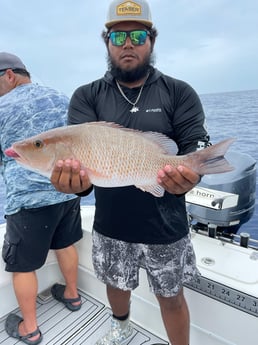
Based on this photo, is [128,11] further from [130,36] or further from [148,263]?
[148,263]

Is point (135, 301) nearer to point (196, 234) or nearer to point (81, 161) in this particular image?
point (196, 234)

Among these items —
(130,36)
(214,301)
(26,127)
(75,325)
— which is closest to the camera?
(130,36)

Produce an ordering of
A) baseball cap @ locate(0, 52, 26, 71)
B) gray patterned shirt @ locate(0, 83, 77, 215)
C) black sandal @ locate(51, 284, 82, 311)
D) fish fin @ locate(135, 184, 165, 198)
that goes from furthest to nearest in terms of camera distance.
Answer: black sandal @ locate(51, 284, 82, 311) → baseball cap @ locate(0, 52, 26, 71) → gray patterned shirt @ locate(0, 83, 77, 215) → fish fin @ locate(135, 184, 165, 198)

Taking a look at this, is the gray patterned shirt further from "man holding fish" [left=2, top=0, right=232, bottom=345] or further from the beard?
the beard

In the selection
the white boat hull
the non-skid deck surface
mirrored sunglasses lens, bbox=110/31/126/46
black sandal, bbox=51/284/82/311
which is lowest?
the non-skid deck surface

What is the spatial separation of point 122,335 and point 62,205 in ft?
3.14

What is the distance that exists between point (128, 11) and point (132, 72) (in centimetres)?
27

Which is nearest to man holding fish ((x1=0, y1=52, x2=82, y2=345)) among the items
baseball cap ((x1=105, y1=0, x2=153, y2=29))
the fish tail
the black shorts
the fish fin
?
the black shorts

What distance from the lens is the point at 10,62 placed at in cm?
200

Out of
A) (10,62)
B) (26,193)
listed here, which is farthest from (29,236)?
(10,62)

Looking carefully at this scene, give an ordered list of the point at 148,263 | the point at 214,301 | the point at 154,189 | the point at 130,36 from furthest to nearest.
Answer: the point at 214,301 < the point at 148,263 < the point at 130,36 < the point at 154,189

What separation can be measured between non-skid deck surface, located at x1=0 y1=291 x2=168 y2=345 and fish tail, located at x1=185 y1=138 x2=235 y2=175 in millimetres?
1433

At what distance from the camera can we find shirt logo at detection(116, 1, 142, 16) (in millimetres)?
1386

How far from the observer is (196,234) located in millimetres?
2131
